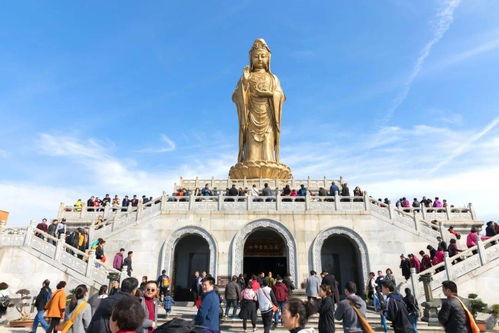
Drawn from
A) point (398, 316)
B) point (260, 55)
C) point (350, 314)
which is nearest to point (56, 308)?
point (350, 314)

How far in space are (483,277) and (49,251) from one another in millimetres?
16441

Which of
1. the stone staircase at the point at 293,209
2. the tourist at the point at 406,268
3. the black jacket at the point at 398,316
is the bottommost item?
the black jacket at the point at 398,316

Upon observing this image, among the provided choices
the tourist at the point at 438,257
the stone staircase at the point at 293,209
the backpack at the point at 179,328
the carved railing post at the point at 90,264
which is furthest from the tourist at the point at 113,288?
the tourist at the point at 438,257

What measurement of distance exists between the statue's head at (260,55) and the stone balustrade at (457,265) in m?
21.1

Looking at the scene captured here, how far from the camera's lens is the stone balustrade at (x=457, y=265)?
39.2ft

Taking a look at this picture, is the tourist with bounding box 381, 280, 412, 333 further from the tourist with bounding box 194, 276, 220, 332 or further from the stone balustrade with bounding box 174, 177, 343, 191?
the stone balustrade with bounding box 174, 177, 343, 191

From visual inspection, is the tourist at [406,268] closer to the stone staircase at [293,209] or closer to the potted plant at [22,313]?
the stone staircase at [293,209]

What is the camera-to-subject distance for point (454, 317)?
429cm

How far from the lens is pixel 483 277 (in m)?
12.2

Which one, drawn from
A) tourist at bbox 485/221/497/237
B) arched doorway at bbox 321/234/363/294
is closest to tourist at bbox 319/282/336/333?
tourist at bbox 485/221/497/237

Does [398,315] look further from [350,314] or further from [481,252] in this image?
[481,252]

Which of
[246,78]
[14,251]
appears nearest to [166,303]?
[14,251]

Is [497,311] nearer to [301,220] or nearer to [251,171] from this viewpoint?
[301,220]

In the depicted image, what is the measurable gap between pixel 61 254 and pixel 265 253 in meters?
9.63
